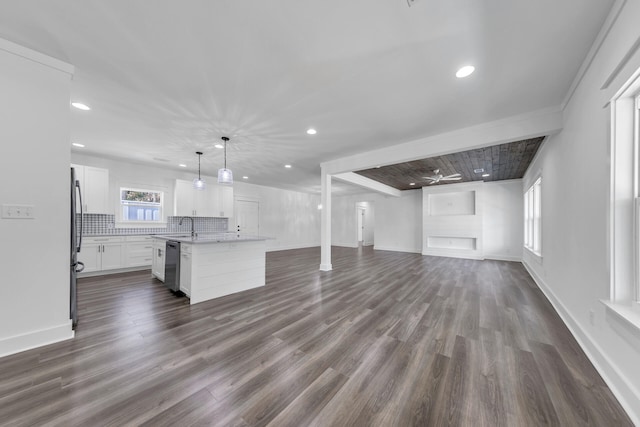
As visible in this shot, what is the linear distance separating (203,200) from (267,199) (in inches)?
109

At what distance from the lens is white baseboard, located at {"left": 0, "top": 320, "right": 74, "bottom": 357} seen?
192 centimetres

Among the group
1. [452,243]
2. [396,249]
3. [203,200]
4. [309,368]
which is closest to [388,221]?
[396,249]

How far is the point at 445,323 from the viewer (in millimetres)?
2652

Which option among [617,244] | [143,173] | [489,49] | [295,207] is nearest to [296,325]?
[617,244]

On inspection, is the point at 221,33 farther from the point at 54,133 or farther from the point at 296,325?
the point at 296,325

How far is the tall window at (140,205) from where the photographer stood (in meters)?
5.71

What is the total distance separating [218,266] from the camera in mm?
3527

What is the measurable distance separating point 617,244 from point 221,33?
11.3 feet

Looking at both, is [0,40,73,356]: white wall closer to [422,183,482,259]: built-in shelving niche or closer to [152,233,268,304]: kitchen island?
[152,233,268,304]: kitchen island

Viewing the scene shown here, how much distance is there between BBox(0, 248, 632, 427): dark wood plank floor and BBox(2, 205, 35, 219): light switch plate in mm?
1186

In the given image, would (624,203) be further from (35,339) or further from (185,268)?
(35,339)

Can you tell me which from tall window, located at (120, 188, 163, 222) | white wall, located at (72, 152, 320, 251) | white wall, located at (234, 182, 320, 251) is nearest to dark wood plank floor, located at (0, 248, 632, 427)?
white wall, located at (72, 152, 320, 251)

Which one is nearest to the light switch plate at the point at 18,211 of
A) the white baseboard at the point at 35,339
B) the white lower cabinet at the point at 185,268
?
the white baseboard at the point at 35,339

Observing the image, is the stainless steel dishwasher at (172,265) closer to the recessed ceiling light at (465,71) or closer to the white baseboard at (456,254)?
the recessed ceiling light at (465,71)
